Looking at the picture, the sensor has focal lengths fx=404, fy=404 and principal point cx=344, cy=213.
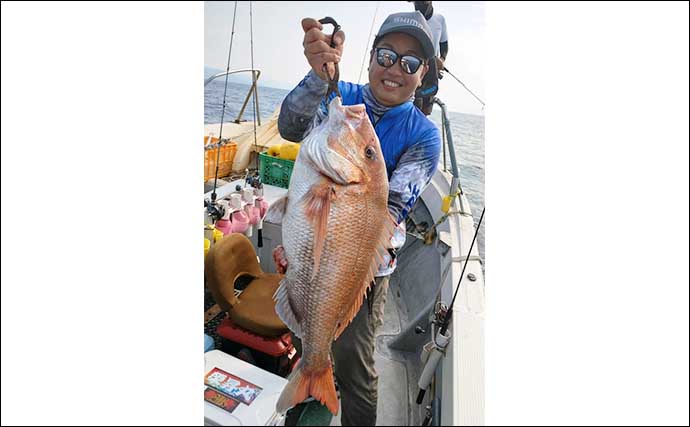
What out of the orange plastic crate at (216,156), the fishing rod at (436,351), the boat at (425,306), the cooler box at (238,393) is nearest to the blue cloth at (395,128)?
the boat at (425,306)

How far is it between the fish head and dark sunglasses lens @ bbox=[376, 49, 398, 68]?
19 cm

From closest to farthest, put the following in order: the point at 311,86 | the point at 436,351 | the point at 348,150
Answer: the point at 348,150 < the point at 311,86 < the point at 436,351

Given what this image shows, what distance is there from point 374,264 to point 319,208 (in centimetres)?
18

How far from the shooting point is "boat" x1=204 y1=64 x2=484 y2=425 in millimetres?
1014

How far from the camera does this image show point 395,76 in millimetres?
979

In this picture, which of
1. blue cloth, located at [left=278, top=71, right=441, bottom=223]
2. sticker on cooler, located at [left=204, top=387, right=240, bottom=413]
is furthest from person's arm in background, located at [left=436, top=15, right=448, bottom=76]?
sticker on cooler, located at [left=204, top=387, right=240, bottom=413]

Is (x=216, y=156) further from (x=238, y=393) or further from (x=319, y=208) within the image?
(x=238, y=393)

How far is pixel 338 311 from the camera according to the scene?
3.01 feet

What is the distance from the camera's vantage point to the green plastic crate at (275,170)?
1.19 metres

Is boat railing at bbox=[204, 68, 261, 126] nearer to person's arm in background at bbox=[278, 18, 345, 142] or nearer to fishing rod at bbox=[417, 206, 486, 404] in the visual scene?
person's arm in background at bbox=[278, 18, 345, 142]

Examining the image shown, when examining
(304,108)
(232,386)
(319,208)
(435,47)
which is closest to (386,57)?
(435,47)
